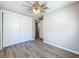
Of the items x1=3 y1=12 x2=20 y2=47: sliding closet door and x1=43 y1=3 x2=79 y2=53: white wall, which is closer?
x1=43 y1=3 x2=79 y2=53: white wall

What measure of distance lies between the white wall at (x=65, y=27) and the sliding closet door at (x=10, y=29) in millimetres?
2380

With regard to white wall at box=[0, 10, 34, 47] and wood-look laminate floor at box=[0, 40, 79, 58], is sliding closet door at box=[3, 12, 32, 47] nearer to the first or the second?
white wall at box=[0, 10, 34, 47]

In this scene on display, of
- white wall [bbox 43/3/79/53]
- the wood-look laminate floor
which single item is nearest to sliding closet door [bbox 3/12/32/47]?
the wood-look laminate floor

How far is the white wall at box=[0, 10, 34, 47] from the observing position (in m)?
3.67

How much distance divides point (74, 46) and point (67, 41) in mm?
396

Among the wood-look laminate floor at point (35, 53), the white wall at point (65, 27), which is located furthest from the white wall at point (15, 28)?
the white wall at point (65, 27)

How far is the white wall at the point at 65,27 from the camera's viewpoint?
2.78 metres

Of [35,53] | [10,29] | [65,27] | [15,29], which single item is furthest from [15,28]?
[65,27]

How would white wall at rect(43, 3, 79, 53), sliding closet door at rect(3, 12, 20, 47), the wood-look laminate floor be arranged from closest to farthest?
1. the wood-look laminate floor
2. white wall at rect(43, 3, 79, 53)
3. sliding closet door at rect(3, 12, 20, 47)

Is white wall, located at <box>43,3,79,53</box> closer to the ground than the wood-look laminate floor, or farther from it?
farther from it

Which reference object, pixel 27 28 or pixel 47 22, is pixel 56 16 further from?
pixel 27 28

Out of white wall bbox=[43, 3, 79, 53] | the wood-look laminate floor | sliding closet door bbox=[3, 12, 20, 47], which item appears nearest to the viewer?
the wood-look laminate floor

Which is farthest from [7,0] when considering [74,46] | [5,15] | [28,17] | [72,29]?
[74,46]

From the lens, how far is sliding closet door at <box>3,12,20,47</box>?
362 centimetres
